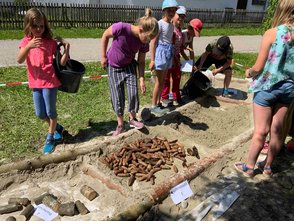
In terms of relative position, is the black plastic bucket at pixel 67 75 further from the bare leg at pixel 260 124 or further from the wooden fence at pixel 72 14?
the wooden fence at pixel 72 14

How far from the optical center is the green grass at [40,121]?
15.8 feet

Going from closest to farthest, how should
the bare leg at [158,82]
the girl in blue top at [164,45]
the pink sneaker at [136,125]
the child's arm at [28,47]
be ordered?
the child's arm at [28,47] → the pink sneaker at [136,125] → the girl in blue top at [164,45] → the bare leg at [158,82]

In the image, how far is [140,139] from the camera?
4883 mm

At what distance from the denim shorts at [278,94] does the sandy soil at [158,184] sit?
1055 millimetres

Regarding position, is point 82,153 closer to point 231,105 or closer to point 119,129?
point 119,129

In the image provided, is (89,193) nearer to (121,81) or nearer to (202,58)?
(121,81)

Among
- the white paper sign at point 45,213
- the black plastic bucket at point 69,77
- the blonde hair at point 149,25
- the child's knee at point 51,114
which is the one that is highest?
the blonde hair at point 149,25

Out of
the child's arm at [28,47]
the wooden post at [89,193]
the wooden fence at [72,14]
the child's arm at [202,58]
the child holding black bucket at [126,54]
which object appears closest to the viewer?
the wooden post at [89,193]

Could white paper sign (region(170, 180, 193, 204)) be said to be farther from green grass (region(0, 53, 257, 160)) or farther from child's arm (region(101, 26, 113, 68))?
child's arm (region(101, 26, 113, 68))

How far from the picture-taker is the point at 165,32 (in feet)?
18.1

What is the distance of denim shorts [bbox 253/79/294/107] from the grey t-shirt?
2141mm

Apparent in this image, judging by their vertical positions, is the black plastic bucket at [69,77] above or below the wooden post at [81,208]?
above

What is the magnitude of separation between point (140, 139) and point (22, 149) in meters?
1.66

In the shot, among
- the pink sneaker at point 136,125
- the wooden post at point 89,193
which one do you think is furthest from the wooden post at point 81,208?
the pink sneaker at point 136,125
